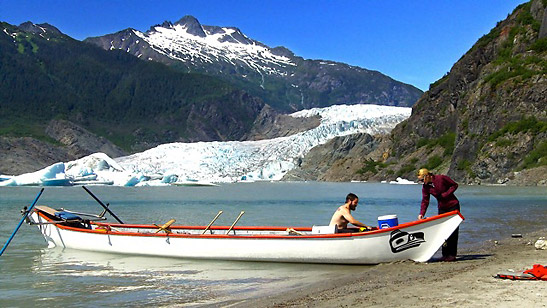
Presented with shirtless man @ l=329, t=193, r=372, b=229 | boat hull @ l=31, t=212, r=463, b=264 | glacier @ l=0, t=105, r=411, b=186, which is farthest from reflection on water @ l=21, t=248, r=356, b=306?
glacier @ l=0, t=105, r=411, b=186

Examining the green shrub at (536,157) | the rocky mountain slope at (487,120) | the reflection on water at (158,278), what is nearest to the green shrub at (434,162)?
the rocky mountain slope at (487,120)

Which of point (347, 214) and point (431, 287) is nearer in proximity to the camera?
point (431, 287)

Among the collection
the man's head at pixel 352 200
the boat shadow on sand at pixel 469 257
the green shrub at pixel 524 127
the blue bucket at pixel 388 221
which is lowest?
the boat shadow on sand at pixel 469 257

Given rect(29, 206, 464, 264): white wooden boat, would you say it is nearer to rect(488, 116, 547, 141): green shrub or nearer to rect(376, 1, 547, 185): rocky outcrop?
rect(376, 1, 547, 185): rocky outcrop

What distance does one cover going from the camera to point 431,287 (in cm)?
1055

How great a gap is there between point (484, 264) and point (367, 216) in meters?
18.6

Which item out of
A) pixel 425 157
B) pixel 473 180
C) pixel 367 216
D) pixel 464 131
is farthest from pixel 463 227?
pixel 425 157

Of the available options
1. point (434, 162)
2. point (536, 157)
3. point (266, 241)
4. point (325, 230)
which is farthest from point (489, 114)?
point (266, 241)

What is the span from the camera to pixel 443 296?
9.62m

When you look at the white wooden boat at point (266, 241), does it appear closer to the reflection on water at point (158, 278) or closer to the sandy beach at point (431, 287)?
the reflection on water at point (158, 278)

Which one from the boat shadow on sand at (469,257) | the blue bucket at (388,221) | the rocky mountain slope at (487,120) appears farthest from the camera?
the rocky mountain slope at (487,120)

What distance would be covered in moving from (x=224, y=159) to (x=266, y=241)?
99.3 meters

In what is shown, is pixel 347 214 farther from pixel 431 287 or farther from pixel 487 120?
pixel 487 120

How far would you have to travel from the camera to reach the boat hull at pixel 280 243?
1359 centimetres
